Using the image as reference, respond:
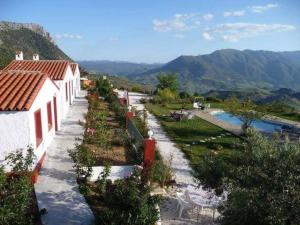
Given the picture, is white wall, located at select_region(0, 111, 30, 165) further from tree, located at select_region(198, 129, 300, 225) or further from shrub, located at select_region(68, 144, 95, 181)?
tree, located at select_region(198, 129, 300, 225)

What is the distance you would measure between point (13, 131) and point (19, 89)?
206 centimetres

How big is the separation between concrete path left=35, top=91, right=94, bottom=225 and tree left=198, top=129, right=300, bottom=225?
4.66 metres

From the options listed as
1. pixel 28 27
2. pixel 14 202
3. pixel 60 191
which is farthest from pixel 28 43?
pixel 14 202

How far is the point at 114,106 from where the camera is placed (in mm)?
26547

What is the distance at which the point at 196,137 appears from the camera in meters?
21.4

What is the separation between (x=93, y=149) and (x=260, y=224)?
10.6 m

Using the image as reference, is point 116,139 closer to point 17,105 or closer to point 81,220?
point 17,105

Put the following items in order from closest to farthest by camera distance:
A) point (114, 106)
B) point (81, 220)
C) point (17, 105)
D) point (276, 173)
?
point (276, 173) → point (81, 220) → point (17, 105) → point (114, 106)

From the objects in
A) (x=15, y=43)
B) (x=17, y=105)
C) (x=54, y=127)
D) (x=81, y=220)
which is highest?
(x=15, y=43)

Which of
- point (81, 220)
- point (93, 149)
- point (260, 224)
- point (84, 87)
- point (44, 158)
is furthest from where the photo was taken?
point (84, 87)

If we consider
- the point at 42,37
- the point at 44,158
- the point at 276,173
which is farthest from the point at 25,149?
the point at 42,37

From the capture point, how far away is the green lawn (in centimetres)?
1805

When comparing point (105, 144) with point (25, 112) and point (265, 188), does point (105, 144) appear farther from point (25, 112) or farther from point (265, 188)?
point (265, 188)

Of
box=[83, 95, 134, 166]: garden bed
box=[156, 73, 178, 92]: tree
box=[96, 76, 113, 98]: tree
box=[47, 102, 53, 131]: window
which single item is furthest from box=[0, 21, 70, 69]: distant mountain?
box=[47, 102, 53, 131]: window
